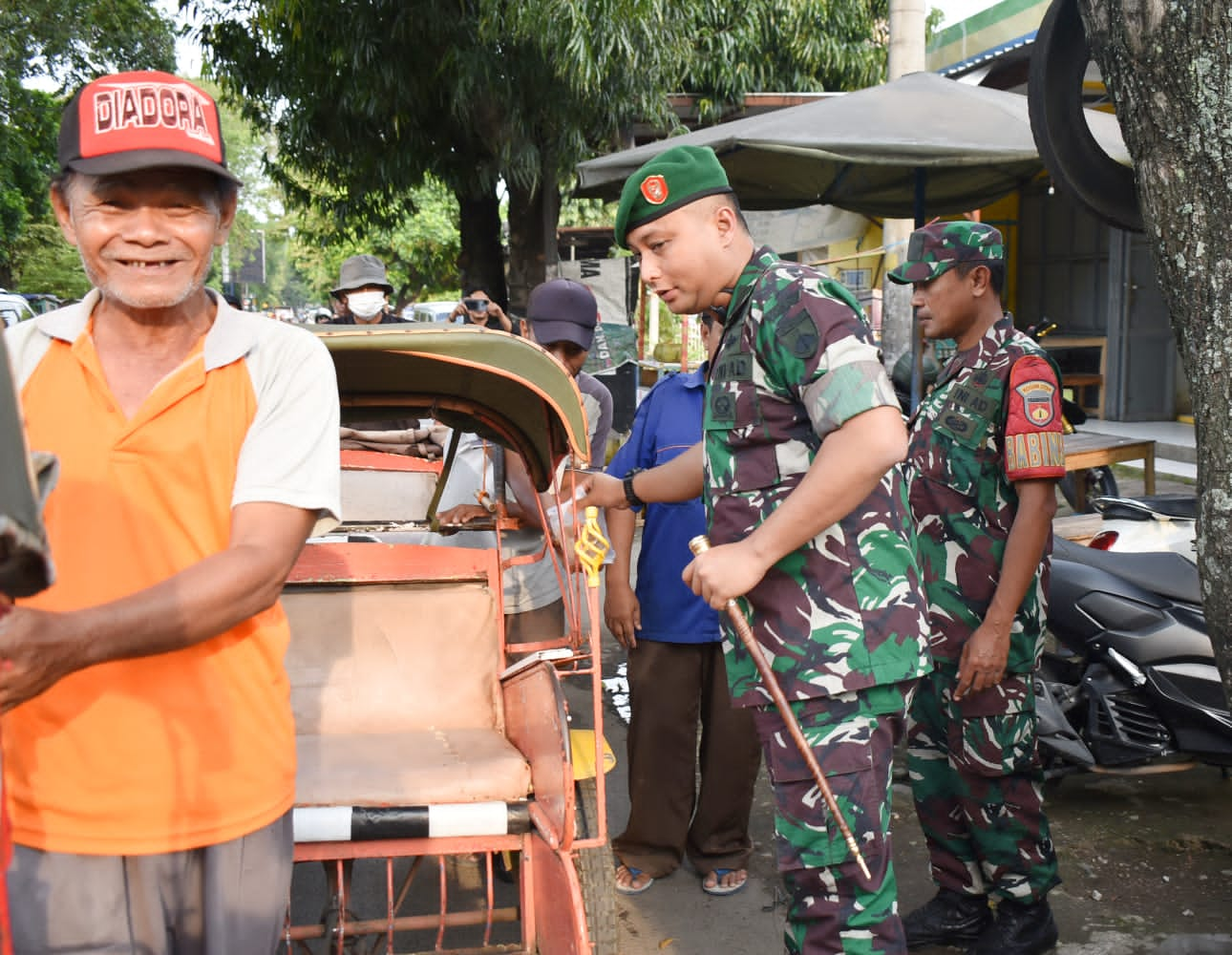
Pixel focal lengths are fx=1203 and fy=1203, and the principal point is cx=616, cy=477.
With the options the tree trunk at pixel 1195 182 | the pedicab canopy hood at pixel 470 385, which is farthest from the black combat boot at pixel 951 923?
the pedicab canopy hood at pixel 470 385

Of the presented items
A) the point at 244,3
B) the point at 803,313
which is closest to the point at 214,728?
the point at 803,313

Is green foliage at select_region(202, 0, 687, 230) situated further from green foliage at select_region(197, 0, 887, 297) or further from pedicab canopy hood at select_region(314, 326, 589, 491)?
pedicab canopy hood at select_region(314, 326, 589, 491)

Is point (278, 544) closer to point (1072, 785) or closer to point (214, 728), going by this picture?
point (214, 728)

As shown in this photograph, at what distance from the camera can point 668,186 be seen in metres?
2.60

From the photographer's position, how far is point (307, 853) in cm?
284

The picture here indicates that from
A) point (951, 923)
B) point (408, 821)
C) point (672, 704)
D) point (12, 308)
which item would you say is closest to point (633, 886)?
point (672, 704)

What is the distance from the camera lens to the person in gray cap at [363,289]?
293 inches

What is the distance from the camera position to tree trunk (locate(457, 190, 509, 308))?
1252 cm

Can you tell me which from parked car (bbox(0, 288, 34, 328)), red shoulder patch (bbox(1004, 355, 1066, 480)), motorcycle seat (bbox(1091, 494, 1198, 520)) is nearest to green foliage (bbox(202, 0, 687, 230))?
parked car (bbox(0, 288, 34, 328))

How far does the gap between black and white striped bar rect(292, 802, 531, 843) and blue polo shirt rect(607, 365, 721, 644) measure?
1.07 meters

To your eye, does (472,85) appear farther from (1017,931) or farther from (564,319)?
(1017,931)

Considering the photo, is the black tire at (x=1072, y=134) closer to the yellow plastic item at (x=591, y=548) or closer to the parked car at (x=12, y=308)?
the yellow plastic item at (x=591, y=548)

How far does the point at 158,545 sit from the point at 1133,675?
11.5 ft

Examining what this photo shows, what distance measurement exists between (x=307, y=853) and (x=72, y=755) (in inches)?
47.2
